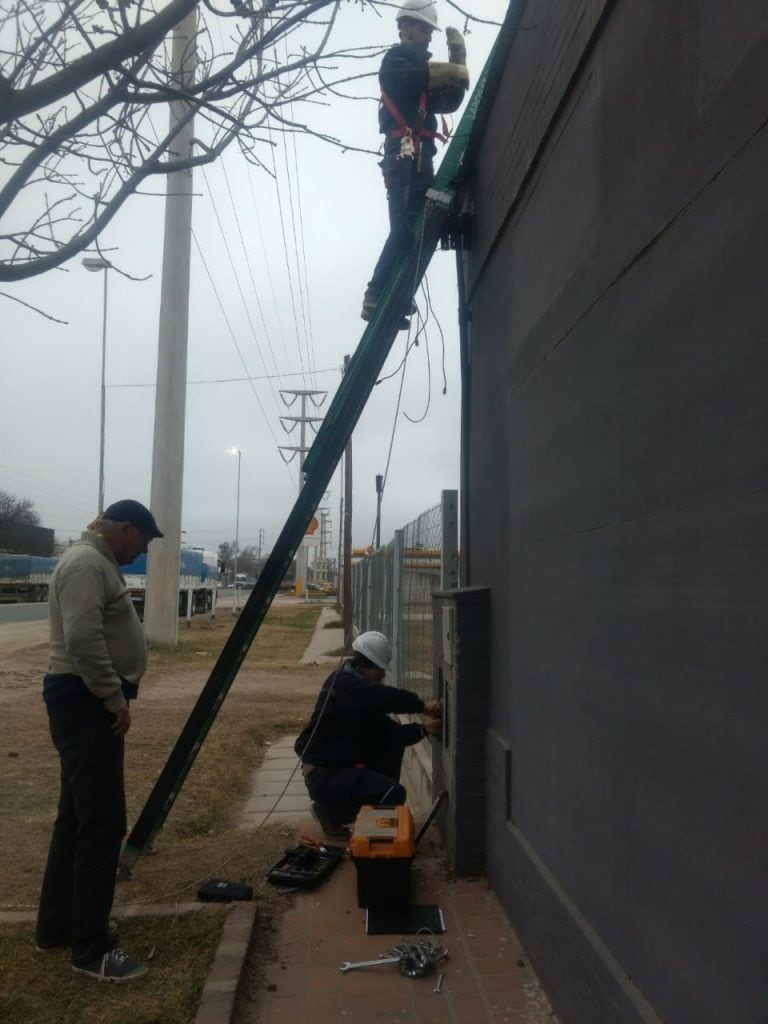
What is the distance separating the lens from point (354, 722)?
17.2 feet

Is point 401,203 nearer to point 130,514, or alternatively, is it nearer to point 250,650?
point 130,514

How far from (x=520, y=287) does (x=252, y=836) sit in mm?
3604

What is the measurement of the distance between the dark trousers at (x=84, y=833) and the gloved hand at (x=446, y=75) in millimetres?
4095

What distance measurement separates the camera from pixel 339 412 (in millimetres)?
5414

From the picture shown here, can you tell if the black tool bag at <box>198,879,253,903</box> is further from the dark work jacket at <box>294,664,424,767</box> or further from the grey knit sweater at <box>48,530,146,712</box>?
the grey knit sweater at <box>48,530,146,712</box>

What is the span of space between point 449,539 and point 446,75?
284 centimetres

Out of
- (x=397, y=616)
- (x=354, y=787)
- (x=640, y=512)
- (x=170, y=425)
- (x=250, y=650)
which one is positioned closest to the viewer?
(x=640, y=512)

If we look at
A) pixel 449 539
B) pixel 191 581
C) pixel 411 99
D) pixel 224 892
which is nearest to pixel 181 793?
pixel 224 892

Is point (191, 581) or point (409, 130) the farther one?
point (191, 581)

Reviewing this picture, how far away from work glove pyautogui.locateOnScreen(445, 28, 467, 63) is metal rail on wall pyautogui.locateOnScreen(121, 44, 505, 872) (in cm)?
35

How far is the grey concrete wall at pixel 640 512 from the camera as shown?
1.83 m

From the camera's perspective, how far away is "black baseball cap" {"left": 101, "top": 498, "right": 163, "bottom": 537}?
13.1 feet

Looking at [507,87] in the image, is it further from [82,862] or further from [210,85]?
[82,862]

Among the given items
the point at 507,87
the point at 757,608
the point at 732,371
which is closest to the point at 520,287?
the point at 507,87
